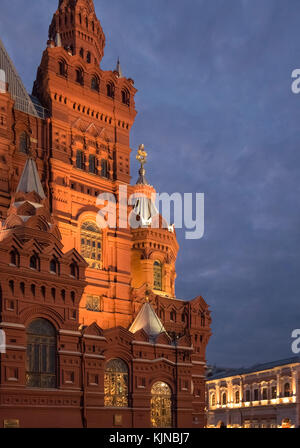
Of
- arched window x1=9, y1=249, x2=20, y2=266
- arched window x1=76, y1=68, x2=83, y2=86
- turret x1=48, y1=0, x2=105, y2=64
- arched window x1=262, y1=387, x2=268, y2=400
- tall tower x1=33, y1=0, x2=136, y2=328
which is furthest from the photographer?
arched window x1=262, y1=387, x2=268, y2=400

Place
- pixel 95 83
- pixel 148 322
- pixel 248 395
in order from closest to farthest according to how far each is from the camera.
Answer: pixel 148 322 < pixel 95 83 < pixel 248 395

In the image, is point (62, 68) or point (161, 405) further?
point (62, 68)

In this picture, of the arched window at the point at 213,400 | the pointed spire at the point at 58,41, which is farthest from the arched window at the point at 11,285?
the arched window at the point at 213,400

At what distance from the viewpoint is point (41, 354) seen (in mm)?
38062

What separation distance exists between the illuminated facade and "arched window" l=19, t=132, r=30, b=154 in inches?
1599

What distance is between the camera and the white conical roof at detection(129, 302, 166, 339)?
46.2 metres

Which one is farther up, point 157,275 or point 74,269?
point 157,275

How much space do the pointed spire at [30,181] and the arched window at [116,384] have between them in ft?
41.1

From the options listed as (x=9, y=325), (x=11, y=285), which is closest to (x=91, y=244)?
(x=11, y=285)

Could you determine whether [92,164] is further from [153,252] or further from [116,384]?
[116,384]

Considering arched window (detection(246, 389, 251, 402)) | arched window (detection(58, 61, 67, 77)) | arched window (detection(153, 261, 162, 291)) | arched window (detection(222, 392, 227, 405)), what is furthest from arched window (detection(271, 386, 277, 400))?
arched window (detection(58, 61, 67, 77))

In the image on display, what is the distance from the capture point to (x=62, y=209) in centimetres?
4681

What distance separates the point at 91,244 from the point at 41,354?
489 inches

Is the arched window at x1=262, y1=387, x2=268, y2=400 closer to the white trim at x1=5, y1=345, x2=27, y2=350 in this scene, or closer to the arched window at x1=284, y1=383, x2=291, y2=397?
the arched window at x1=284, y1=383, x2=291, y2=397
